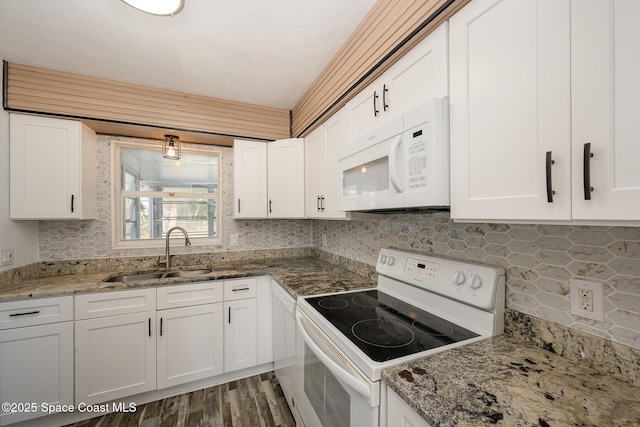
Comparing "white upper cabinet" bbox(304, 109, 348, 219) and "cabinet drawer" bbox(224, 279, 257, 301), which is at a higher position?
"white upper cabinet" bbox(304, 109, 348, 219)

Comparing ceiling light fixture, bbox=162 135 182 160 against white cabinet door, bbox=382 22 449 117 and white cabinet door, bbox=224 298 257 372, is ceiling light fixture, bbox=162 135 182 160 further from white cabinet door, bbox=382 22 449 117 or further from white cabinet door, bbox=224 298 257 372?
white cabinet door, bbox=382 22 449 117

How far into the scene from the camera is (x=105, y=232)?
2.32 m

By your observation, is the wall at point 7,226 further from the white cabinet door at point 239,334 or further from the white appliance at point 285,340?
the white appliance at point 285,340

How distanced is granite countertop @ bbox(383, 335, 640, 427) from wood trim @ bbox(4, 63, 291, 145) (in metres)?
2.35

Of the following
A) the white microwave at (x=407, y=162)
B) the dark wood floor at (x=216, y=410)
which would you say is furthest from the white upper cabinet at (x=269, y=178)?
the dark wood floor at (x=216, y=410)

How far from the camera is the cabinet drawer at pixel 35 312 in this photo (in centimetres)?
160

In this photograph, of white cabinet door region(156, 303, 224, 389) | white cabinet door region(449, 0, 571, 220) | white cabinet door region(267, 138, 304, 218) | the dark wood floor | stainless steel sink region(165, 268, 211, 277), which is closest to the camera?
white cabinet door region(449, 0, 571, 220)

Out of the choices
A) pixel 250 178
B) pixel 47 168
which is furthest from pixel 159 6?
pixel 47 168

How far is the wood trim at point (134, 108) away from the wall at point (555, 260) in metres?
1.88

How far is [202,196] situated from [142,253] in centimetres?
77

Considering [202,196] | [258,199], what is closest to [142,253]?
[202,196]

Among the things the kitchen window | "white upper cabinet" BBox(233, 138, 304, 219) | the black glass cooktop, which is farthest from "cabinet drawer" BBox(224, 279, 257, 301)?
the black glass cooktop

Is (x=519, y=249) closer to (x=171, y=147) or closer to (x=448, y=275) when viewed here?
(x=448, y=275)

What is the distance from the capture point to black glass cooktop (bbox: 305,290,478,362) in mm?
995
